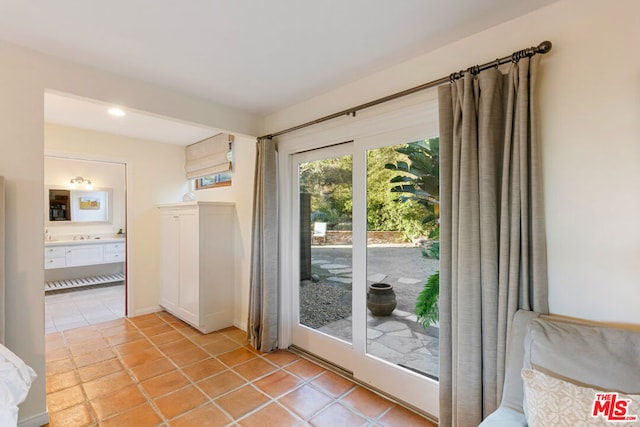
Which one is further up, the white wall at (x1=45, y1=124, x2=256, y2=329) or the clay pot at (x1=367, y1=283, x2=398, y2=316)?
the white wall at (x1=45, y1=124, x2=256, y2=329)

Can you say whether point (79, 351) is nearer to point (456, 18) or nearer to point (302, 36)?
point (302, 36)

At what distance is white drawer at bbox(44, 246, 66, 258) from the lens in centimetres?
478

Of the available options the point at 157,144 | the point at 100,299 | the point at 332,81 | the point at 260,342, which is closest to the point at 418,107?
the point at 332,81

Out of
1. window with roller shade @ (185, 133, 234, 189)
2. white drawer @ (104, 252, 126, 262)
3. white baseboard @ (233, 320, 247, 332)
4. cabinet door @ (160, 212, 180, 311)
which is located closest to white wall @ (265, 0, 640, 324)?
white baseboard @ (233, 320, 247, 332)

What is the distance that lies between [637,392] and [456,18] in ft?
5.68

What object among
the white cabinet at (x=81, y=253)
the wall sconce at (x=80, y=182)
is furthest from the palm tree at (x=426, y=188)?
the wall sconce at (x=80, y=182)

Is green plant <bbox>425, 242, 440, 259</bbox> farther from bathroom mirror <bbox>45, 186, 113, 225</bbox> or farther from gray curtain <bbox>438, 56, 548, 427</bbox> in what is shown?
bathroom mirror <bbox>45, 186, 113, 225</bbox>

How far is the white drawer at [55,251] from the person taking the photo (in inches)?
188

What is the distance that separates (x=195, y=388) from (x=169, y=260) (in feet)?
6.37

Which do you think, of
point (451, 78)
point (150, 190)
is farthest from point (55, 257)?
point (451, 78)

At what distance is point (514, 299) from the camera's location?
53.5 inches

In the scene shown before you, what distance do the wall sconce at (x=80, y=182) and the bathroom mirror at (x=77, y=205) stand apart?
91 millimetres

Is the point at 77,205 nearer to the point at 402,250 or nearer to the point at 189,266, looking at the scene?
the point at 189,266

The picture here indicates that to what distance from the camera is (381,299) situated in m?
2.24
